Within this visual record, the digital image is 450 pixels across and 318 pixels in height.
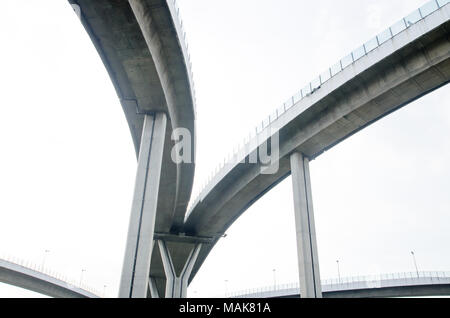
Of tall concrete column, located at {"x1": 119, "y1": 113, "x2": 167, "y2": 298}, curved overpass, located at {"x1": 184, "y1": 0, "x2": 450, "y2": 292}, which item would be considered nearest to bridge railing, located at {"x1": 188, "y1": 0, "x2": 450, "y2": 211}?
curved overpass, located at {"x1": 184, "y1": 0, "x2": 450, "y2": 292}

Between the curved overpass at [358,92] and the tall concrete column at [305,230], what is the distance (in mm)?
322

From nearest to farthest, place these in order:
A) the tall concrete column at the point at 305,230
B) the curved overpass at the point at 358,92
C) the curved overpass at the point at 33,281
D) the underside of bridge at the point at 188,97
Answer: the underside of bridge at the point at 188,97, the curved overpass at the point at 358,92, the tall concrete column at the point at 305,230, the curved overpass at the point at 33,281

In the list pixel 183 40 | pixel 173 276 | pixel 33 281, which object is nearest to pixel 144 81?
pixel 183 40

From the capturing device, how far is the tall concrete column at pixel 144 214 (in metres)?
16.8

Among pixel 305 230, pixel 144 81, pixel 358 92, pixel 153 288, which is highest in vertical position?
pixel 358 92

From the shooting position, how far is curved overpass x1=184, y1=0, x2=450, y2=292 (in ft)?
57.6

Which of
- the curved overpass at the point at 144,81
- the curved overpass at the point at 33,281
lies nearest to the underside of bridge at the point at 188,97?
the curved overpass at the point at 144,81

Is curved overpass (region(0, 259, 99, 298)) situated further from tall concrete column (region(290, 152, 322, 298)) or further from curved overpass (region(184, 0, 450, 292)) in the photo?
tall concrete column (region(290, 152, 322, 298))

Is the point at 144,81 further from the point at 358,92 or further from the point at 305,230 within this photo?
the point at 305,230

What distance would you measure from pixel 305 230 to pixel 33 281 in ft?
126

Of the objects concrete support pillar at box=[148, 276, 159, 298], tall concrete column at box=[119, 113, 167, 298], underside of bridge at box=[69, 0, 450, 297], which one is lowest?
tall concrete column at box=[119, 113, 167, 298]

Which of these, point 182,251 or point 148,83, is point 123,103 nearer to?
point 148,83

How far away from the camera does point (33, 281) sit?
151ft

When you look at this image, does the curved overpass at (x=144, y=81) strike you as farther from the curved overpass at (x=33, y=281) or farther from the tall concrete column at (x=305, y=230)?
the curved overpass at (x=33, y=281)
